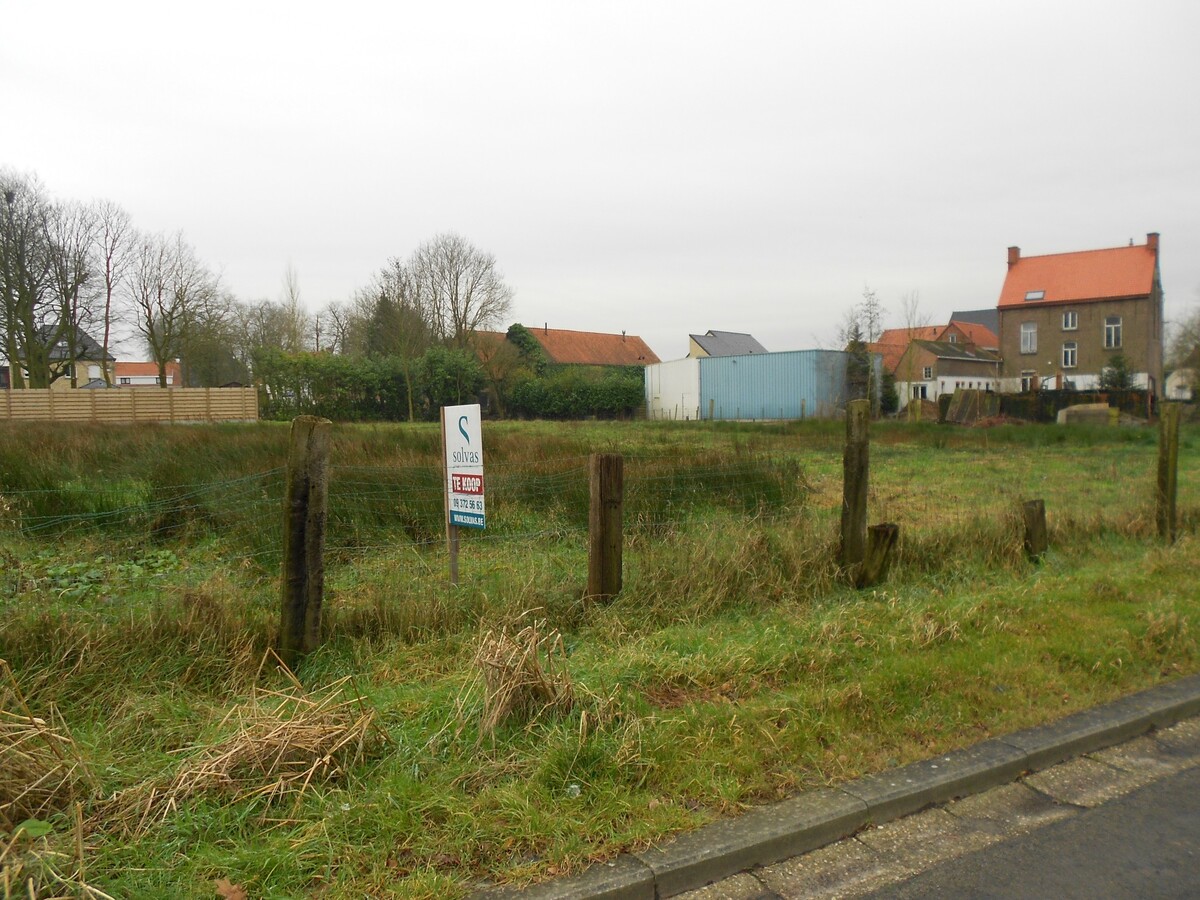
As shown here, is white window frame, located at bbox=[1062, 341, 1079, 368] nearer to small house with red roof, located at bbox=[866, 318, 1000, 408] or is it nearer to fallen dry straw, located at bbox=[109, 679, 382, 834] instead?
small house with red roof, located at bbox=[866, 318, 1000, 408]

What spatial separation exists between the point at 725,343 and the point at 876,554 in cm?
6863

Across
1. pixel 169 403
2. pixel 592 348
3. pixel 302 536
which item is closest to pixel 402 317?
pixel 169 403

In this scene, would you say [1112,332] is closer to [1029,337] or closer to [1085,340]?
[1085,340]

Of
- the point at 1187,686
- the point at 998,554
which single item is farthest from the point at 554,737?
the point at 998,554

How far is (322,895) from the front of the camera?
282cm

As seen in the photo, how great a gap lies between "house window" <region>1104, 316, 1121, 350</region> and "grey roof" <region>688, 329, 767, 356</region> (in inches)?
980

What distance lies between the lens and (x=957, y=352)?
61375mm

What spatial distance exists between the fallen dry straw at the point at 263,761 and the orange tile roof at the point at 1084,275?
5948 cm

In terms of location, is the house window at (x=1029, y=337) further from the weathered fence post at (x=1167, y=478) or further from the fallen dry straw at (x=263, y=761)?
the fallen dry straw at (x=263, y=761)

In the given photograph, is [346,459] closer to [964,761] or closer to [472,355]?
[964,761]

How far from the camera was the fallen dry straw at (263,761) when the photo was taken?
10.6ft

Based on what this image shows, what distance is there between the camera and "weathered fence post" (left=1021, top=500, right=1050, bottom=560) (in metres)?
7.91

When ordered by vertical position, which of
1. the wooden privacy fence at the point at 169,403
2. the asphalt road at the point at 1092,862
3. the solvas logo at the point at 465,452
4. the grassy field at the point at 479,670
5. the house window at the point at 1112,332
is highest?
the house window at the point at 1112,332

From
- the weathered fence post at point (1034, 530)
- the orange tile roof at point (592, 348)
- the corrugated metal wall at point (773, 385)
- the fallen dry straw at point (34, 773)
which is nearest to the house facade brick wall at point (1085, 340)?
the corrugated metal wall at point (773, 385)
